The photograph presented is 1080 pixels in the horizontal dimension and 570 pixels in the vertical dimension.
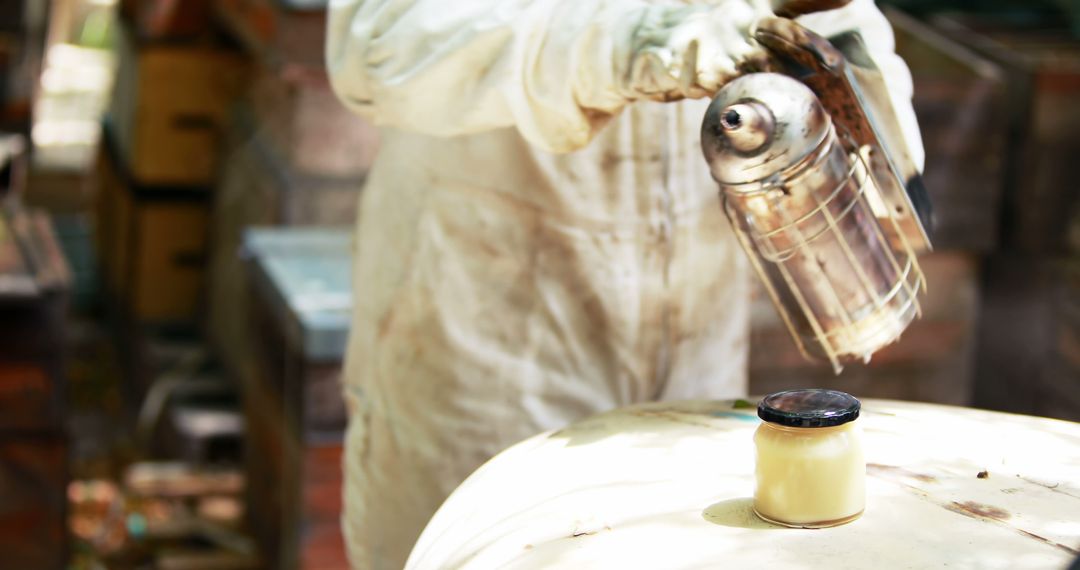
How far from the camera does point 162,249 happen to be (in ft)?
20.9

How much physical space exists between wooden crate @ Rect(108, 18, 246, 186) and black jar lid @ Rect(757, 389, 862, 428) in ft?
15.7

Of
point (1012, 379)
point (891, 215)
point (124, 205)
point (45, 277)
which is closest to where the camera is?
point (891, 215)

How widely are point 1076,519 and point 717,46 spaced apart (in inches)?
25.2

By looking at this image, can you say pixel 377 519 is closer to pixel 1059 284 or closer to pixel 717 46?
pixel 717 46

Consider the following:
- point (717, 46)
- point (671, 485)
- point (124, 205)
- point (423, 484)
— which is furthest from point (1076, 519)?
point (124, 205)

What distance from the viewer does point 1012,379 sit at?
4.66m

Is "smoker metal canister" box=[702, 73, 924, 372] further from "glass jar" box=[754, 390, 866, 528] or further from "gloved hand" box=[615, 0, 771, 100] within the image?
"glass jar" box=[754, 390, 866, 528]

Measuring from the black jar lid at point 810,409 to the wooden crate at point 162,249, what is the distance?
16.7 ft

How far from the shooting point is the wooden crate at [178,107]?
6.08 metres

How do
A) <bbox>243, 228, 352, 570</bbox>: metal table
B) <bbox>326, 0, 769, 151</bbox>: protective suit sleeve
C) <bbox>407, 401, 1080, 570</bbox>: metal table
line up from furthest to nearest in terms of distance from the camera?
<bbox>243, 228, 352, 570</bbox>: metal table < <bbox>326, 0, 769, 151</bbox>: protective suit sleeve < <bbox>407, 401, 1080, 570</bbox>: metal table

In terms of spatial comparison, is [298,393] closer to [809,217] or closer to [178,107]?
[809,217]

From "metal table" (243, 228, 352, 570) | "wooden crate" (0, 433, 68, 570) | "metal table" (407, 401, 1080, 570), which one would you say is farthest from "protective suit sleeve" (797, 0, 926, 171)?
"wooden crate" (0, 433, 68, 570)

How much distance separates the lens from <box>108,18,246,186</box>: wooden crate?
20.0 ft

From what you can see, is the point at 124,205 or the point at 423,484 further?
the point at 124,205
